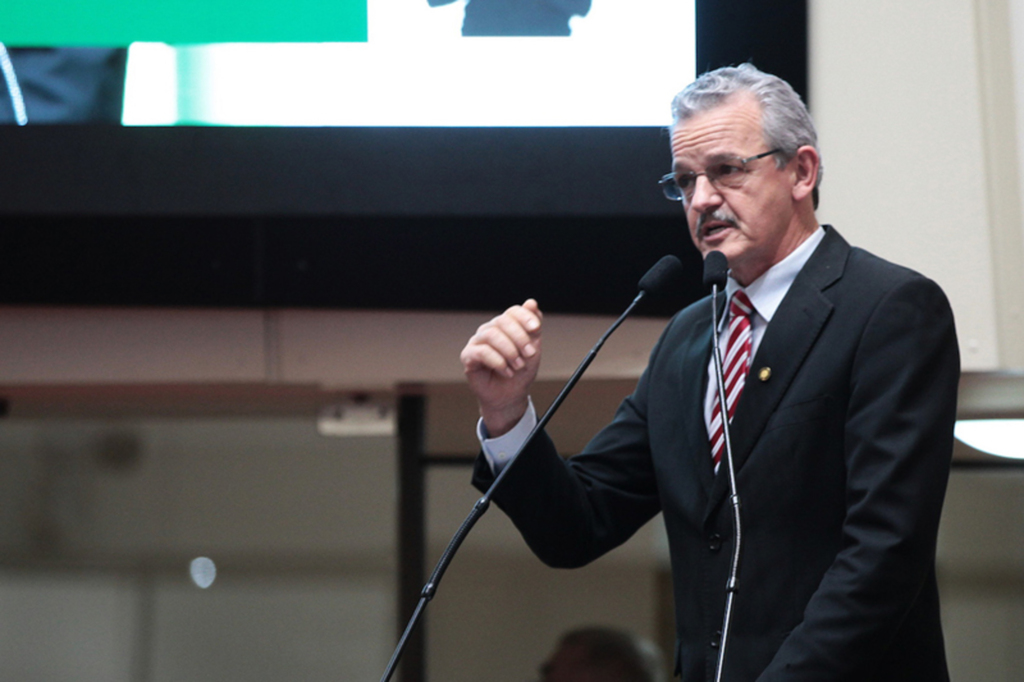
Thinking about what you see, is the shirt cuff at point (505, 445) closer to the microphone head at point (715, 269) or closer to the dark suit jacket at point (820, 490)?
the dark suit jacket at point (820, 490)

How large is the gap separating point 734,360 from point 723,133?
1.14 feet

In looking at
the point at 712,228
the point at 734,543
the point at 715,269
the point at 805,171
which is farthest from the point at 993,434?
the point at 734,543

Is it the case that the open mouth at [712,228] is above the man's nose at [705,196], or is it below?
below

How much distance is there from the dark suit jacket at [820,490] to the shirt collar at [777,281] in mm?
28

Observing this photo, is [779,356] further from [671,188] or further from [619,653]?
[619,653]

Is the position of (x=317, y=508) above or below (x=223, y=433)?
below

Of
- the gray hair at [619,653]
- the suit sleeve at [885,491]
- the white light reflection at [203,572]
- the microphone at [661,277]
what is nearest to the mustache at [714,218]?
the microphone at [661,277]

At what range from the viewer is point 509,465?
1.46 m

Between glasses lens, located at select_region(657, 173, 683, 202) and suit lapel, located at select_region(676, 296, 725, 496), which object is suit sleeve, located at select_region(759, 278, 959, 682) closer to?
suit lapel, located at select_region(676, 296, 725, 496)

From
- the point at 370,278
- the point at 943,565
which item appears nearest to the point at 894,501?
the point at 370,278

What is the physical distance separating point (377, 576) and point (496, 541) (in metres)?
0.46

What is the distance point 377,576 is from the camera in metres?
4.15

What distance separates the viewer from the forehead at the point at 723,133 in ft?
5.58

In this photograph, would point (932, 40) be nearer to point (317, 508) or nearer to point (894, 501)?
point (894, 501)
